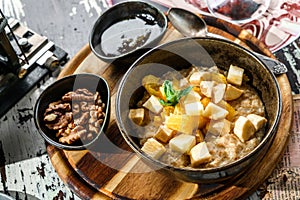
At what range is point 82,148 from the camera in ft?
5.19

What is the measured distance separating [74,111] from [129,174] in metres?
0.27

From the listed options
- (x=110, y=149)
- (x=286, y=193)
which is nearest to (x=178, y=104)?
(x=110, y=149)

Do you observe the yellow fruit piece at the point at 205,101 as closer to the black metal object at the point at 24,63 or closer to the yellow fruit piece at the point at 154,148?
the yellow fruit piece at the point at 154,148

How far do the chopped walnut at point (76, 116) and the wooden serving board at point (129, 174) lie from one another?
5cm

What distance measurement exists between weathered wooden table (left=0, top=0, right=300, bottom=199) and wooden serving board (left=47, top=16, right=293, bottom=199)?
3.7 inches

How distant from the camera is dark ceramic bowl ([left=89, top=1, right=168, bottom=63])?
5.82 ft

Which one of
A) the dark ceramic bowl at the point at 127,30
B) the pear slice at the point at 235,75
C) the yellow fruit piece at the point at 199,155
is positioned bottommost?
the yellow fruit piece at the point at 199,155

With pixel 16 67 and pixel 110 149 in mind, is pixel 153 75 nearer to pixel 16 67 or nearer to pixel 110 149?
pixel 110 149

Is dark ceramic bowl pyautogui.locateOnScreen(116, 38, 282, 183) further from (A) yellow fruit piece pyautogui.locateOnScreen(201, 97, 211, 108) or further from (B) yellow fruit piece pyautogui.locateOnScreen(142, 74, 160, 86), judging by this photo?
(A) yellow fruit piece pyautogui.locateOnScreen(201, 97, 211, 108)

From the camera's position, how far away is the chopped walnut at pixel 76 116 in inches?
63.2

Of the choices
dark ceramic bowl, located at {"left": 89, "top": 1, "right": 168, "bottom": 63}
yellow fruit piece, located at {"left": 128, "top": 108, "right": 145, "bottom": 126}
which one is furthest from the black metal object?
yellow fruit piece, located at {"left": 128, "top": 108, "right": 145, "bottom": 126}

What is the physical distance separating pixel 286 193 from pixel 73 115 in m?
0.66

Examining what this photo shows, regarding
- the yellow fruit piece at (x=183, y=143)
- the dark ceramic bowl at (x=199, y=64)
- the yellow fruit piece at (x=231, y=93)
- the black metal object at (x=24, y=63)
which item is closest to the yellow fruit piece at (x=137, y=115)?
the dark ceramic bowl at (x=199, y=64)

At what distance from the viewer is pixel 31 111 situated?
185cm
